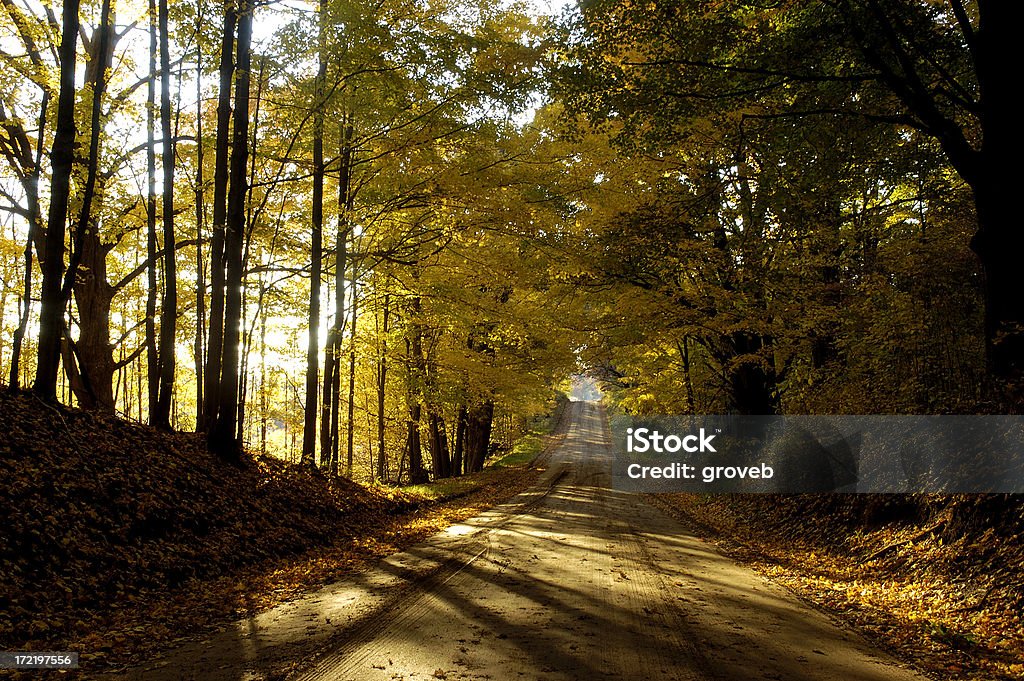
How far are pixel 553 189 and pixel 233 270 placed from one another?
269 inches

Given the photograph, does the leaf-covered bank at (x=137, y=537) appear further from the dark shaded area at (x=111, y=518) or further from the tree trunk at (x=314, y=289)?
the tree trunk at (x=314, y=289)

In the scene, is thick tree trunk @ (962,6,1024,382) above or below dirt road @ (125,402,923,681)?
above

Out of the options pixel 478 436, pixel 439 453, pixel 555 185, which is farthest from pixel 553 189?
pixel 478 436

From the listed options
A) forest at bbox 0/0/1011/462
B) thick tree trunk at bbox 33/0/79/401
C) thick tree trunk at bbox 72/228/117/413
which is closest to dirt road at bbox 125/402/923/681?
forest at bbox 0/0/1011/462

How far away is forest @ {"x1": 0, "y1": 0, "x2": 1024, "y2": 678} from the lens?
326 inches

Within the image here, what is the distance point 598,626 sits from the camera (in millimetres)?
5723

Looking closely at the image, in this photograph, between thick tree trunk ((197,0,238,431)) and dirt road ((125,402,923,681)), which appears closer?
dirt road ((125,402,923,681))

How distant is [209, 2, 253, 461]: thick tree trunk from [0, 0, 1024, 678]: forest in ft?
0.17

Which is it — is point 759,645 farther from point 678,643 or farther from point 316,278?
point 316,278

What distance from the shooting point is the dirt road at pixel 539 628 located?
4.68 m

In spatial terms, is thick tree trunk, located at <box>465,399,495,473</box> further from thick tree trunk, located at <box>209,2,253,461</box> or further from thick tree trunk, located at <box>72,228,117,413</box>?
thick tree trunk, located at <box>209,2,253,461</box>

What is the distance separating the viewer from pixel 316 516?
11164mm

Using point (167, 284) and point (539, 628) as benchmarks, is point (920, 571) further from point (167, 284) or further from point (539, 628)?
point (167, 284)
